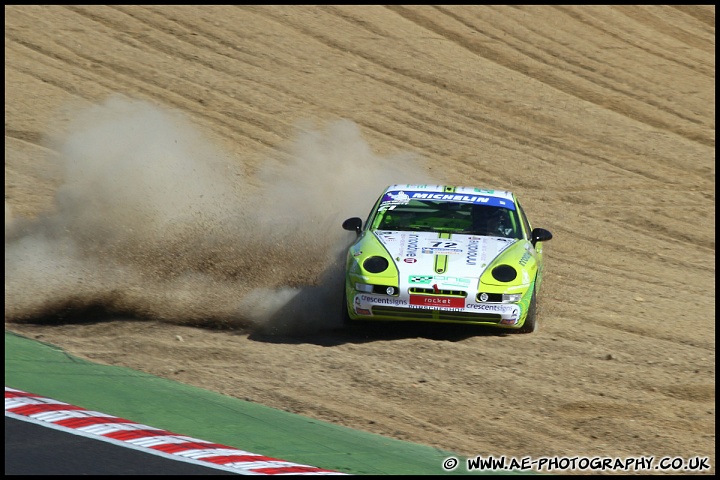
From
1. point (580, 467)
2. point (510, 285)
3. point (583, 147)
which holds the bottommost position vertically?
point (580, 467)

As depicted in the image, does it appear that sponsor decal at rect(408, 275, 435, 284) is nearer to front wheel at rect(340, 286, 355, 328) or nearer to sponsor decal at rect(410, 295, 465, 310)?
sponsor decal at rect(410, 295, 465, 310)

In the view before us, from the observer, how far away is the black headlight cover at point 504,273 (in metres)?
9.12

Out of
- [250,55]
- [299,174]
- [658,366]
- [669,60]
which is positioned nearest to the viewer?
[658,366]

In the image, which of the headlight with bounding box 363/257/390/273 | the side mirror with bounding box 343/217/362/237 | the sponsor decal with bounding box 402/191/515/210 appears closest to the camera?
the headlight with bounding box 363/257/390/273

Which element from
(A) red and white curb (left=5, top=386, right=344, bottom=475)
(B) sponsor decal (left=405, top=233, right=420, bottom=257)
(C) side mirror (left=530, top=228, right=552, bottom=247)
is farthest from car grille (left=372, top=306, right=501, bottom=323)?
(A) red and white curb (left=5, top=386, right=344, bottom=475)

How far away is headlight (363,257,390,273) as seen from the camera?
9188 millimetres

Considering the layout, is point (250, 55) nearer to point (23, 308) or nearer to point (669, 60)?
point (669, 60)

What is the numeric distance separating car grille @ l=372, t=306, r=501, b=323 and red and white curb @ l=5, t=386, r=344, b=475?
9.56ft

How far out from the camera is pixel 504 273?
30.1ft

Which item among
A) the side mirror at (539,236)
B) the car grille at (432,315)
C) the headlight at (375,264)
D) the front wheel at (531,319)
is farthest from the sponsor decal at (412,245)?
the side mirror at (539,236)

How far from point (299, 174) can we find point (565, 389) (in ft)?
27.4

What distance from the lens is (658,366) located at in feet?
28.8

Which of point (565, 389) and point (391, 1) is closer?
point (565, 389)

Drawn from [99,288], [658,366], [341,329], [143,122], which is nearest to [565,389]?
[658,366]
